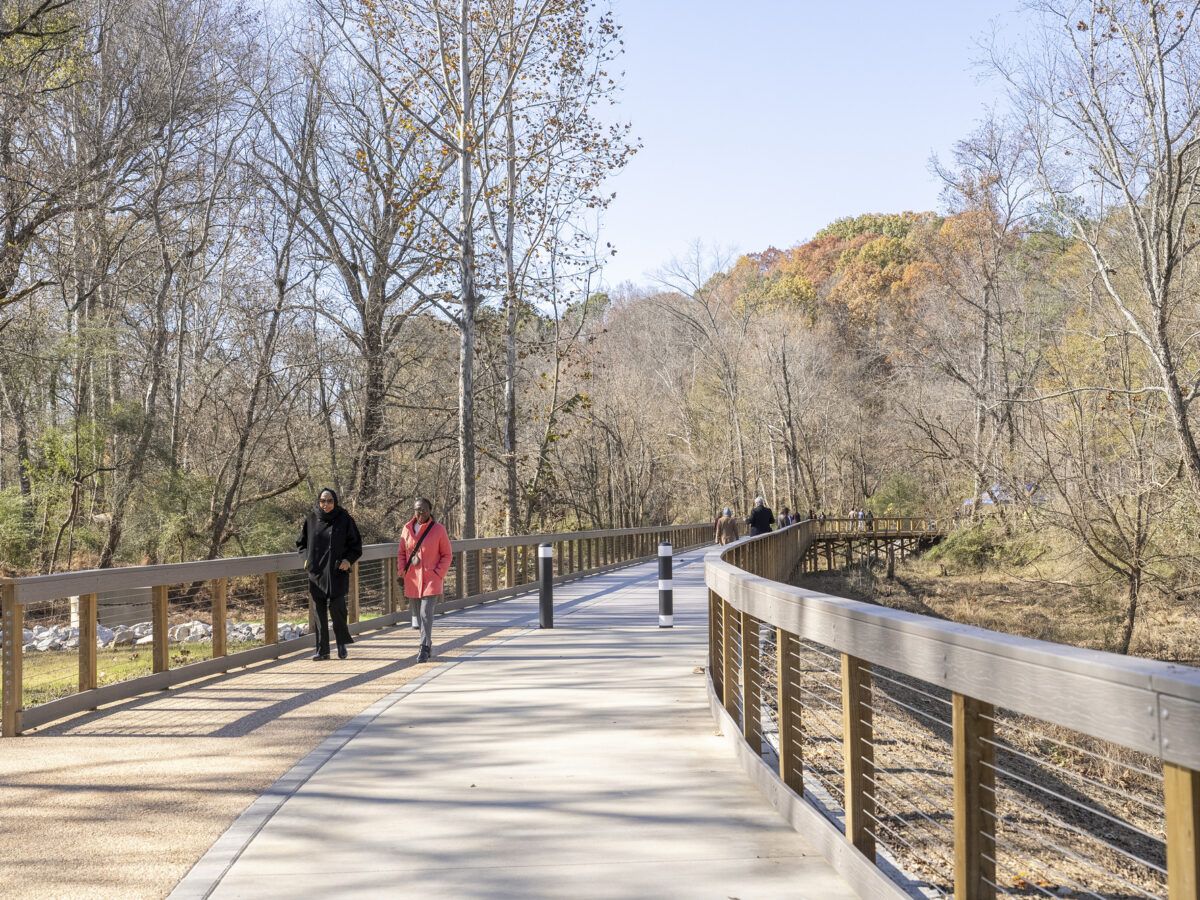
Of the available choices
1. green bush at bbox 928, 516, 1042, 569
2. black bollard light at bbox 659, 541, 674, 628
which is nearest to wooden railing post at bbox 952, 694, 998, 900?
black bollard light at bbox 659, 541, 674, 628

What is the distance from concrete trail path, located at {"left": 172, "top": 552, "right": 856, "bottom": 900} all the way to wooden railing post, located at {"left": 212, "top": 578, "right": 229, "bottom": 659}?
2.47 meters

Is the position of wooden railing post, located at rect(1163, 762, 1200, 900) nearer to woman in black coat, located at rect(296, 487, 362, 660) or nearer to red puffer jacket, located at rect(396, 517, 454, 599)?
red puffer jacket, located at rect(396, 517, 454, 599)

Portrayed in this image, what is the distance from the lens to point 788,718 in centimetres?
585

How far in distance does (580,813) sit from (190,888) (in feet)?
6.59

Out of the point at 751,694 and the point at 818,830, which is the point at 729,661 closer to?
the point at 751,694

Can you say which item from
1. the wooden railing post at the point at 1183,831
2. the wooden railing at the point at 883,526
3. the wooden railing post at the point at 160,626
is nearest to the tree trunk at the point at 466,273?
the wooden railing post at the point at 160,626

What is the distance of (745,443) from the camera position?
7462 centimetres

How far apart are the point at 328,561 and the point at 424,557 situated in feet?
3.47

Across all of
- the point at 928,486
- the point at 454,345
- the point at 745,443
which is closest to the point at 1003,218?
the point at 454,345

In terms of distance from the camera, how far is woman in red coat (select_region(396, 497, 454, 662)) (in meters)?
13.1

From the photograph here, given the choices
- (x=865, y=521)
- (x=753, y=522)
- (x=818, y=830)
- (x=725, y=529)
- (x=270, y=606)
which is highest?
(x=753, y=522)

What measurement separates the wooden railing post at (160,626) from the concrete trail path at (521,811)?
2.33 meters

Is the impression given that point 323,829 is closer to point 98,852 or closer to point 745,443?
point 98,852

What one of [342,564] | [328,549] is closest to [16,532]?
[328,549]
